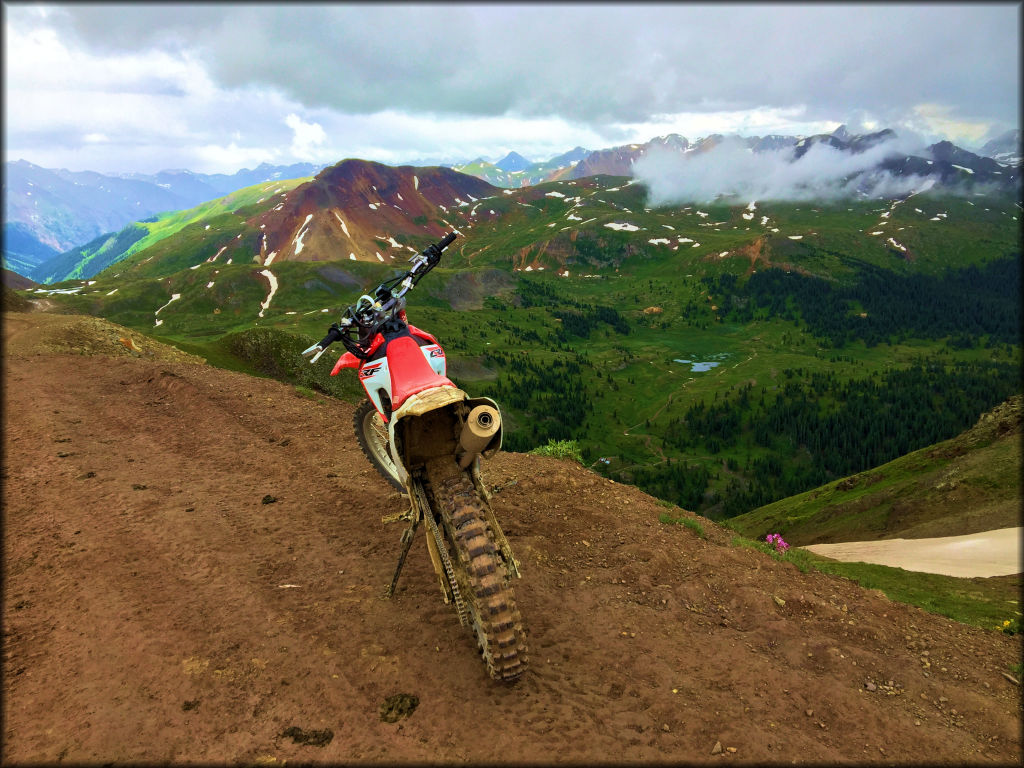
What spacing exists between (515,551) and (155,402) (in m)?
14.5

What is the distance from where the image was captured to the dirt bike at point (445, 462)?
6.33 m

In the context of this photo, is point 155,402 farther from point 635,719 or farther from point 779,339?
point 779,339

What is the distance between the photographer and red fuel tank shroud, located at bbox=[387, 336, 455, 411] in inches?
293

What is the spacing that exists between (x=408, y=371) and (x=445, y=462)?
1.62 meters

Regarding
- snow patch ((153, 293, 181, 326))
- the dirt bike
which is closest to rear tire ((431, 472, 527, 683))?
the dirt bike

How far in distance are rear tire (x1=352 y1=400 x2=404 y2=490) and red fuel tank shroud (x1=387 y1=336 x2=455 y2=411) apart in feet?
6.04

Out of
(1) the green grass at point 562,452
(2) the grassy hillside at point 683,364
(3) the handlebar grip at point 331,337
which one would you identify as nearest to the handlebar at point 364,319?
(3) the handlebar grip at point 331,337

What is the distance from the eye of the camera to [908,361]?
513 ft

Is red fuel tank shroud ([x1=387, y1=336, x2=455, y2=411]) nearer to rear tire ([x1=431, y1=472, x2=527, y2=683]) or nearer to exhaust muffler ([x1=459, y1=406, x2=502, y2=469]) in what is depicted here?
exhaust muffler ([x1=459, y1=406, x2=502, y2=469])

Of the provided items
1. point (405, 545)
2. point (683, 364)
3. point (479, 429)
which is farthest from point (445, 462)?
point (683, 364)

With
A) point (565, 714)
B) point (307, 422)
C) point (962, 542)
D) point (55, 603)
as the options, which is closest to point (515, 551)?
point (565, 714)

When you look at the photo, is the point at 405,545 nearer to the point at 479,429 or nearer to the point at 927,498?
the point at 479,429

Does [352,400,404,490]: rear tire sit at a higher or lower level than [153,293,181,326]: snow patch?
lower

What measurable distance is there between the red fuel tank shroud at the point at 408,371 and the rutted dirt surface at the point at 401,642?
2.36 meters
